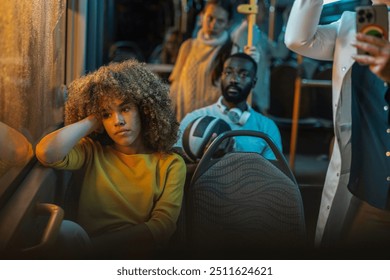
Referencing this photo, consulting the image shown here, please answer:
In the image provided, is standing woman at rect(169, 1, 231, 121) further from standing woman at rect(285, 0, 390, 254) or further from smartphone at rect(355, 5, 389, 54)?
smartphone at rect(355, 5, 389, 54)

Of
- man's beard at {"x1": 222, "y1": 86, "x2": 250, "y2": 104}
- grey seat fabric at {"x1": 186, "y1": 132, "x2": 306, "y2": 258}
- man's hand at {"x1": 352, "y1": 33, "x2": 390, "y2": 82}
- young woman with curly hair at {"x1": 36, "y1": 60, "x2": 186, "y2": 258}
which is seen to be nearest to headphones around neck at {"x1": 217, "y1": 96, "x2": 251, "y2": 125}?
man's beard at {"x1": 222, "y1": 86, "x2": 250, "y2": 104}

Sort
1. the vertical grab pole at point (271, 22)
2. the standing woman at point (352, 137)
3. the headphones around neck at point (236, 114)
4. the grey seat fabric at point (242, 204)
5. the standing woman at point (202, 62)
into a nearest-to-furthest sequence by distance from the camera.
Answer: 1. the standing woman at point (352, 137)
2. the grey seat fabric at point (242, 204)
3. the headphones around neck at point (236, 114)
4. the standing woman at point (202, 62)
5. the vertical grab pole at point (271, 22)

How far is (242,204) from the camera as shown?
178 centimetres

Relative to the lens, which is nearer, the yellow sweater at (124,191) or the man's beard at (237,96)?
the yellow sweater at (124,191)

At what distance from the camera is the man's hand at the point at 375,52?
1396 mm

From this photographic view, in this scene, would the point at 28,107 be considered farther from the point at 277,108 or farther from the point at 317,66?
the point at 317,66

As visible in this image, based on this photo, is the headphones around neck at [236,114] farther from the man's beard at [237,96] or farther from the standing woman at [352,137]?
the standing woman at [352,137]

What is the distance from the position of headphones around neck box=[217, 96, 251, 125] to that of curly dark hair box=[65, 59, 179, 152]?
18.6 inches

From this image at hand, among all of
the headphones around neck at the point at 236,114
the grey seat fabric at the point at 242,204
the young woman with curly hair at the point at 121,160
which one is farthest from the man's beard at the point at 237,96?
the young woman with curly hair at the point at 121,160

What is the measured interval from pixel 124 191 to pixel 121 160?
0.08 meters

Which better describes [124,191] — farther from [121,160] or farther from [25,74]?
[25,74]

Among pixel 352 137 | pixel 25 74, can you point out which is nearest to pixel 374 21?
pixel 352 137

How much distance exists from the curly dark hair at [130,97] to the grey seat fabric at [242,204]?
0.14 m
